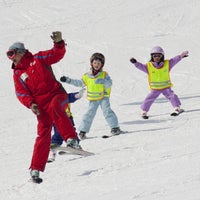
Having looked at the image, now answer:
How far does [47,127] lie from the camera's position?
5.92 meters

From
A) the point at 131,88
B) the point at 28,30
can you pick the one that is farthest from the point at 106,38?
the point at 131,88

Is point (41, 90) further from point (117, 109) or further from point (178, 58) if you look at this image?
point (117, 109)

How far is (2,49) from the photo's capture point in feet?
63.0

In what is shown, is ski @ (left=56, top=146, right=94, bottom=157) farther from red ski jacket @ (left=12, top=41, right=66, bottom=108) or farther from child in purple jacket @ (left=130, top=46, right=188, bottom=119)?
child in purple jacket @ (left=130, top=46, right=188, bottom=119)

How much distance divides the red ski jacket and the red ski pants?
95 millimetres

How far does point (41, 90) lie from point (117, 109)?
5.46 meters

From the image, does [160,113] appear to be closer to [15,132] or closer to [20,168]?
[15,132]

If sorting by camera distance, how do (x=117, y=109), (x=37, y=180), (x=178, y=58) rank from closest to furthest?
1. (x=37, y=180)
2. (x=178, y=58)
3. (x=117, y=109)

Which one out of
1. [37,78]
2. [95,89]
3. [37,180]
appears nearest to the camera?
[37,180]

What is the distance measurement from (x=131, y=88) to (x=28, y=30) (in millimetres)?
9192

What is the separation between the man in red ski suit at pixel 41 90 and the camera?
5.87m

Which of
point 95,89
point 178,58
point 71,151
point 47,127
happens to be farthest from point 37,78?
point 178,58

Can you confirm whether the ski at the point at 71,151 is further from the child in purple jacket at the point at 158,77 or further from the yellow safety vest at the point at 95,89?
the child in purple jacket at the point at 158,77

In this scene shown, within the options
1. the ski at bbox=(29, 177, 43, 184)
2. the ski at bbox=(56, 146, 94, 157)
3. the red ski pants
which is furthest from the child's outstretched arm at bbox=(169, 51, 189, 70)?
the ski at bbox=(29, 177, 43, 184)
